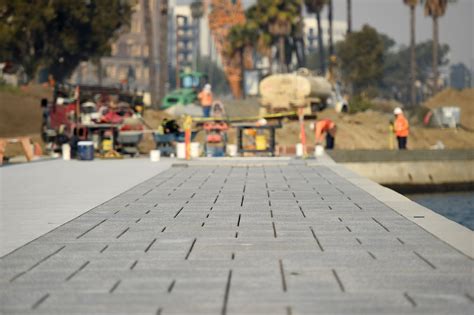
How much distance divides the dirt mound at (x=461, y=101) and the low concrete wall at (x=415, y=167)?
40.1 metres

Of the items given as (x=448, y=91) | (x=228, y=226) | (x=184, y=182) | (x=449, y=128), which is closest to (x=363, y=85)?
(x=448, y=91)

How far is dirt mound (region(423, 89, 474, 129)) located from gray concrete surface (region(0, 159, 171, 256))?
50476 millimetres

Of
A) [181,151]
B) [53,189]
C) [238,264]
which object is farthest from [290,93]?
[238,264]

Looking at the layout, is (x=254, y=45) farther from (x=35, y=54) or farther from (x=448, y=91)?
(x=35, y=54)

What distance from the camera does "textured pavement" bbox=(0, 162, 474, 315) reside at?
24.4 feet

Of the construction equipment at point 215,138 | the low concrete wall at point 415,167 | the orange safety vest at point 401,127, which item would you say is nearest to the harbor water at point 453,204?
the low concrete wall at point 415,167

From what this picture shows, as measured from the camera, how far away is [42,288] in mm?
8148

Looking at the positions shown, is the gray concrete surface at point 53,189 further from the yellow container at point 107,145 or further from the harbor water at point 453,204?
the harbor water at point 453,204

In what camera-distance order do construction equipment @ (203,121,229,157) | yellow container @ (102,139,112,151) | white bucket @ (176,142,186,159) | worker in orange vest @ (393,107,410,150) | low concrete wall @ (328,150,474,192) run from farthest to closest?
1. worker in orange vest @ (393,107,410,150)
2. low concrete wall @ (328,150,474,192)
3. construction equipment @ (203,121,229,157)
4. yellow container @ (102,139,112,151)
5. white bucket @ (176,142,186,159)

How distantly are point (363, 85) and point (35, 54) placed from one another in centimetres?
6019

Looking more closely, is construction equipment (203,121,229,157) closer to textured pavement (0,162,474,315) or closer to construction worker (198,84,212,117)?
construction worker (198,84,212,117)

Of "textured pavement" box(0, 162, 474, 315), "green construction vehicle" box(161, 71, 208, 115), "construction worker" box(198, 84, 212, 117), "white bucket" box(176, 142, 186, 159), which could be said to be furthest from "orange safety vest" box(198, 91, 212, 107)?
"textured pavement" box(0, 162, 474, 315)

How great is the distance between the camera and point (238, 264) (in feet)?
30.6

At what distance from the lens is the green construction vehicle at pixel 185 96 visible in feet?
210
